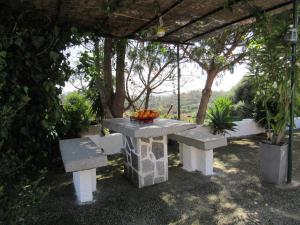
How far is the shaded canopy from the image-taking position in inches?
141

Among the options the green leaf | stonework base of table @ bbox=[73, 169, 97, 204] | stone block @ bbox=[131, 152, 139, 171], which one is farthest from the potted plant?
the green leaf

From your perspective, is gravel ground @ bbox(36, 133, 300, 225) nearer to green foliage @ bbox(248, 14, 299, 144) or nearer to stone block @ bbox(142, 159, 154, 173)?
stone block @ bbox(142, 159, 154, 173)

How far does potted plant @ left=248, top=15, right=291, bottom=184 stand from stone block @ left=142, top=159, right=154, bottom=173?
1.56m

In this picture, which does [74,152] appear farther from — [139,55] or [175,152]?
[139,55]

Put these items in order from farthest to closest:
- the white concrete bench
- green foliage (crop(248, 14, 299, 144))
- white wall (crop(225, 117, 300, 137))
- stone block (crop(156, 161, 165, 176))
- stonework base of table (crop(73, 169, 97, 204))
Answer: white wall (crop(225, 117, 300, 137)) < stone block (crop(156, 161, 165, 176)) < green foliage (crop(248, 14, 299, 144)) < stonework base of table (crop(73, 169, 97, 204)) < the white concrete bench

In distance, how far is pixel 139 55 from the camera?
8.22 m

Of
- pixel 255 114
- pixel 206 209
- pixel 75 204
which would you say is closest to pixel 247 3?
pixel 206 209

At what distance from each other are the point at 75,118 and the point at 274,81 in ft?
11.1

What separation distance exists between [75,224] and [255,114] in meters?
5.94

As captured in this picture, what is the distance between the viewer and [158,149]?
12.9 feet

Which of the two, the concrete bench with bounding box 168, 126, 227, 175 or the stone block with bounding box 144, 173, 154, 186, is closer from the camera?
the stone block with bounding box 144, 173, 154, 186

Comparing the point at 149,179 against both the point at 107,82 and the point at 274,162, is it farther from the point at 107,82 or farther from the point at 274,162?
the point at 107,82

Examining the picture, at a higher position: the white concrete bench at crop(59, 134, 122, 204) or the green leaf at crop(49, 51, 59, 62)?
the green leaf at crop(49, 51, 59, 62)

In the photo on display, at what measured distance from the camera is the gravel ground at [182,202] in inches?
115
